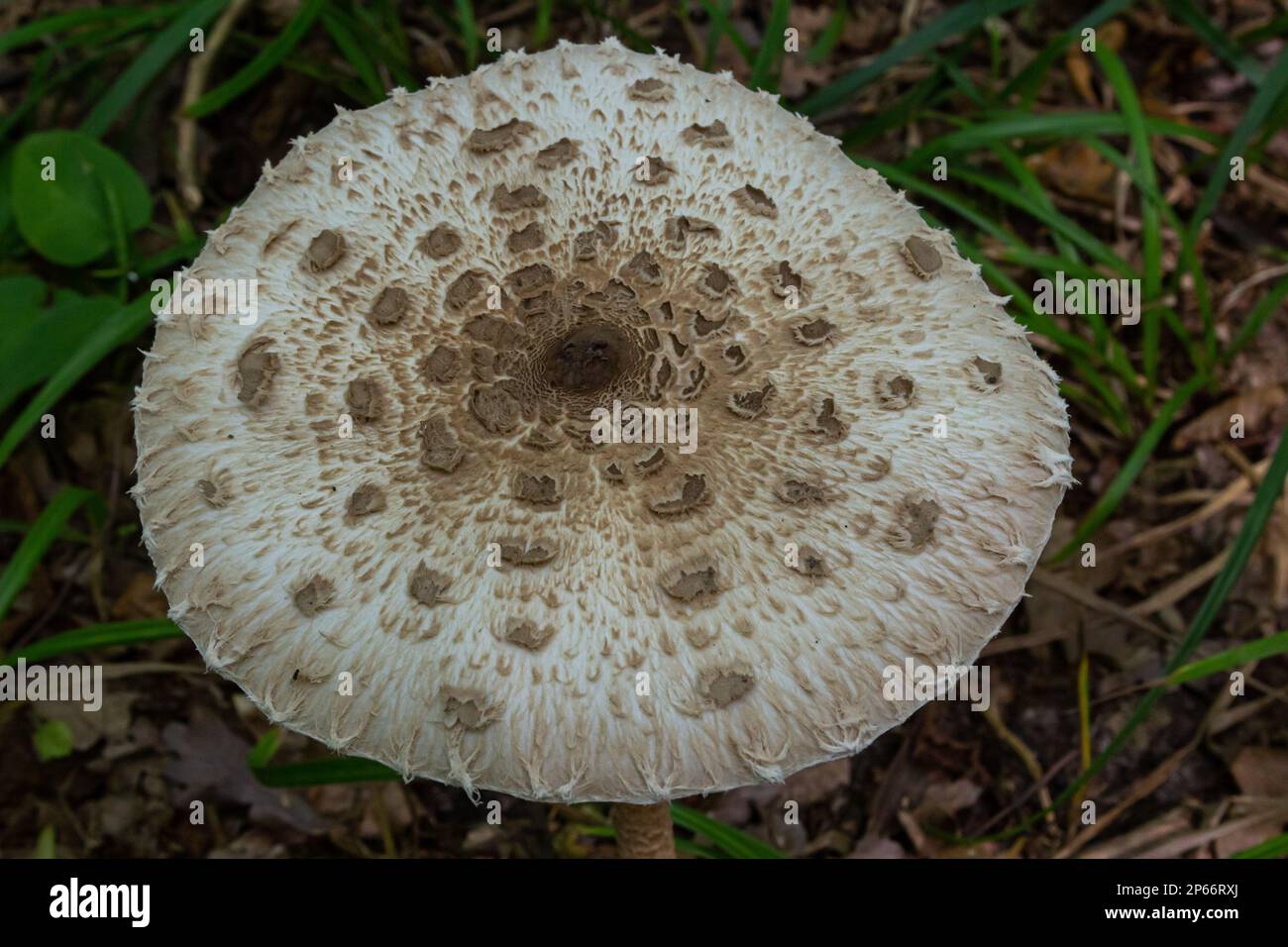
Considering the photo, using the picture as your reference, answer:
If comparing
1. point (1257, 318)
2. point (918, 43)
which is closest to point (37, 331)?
point (918, 43)

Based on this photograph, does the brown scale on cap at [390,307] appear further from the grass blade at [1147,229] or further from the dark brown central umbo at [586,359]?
the grass blade at [1147,229]

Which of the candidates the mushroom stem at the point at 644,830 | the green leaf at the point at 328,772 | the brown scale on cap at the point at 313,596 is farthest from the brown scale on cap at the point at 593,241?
the green leaf at the point at 328,772

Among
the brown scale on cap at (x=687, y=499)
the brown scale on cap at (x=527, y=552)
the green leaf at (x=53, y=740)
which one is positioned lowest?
the green leaf at (x=53, y=740)

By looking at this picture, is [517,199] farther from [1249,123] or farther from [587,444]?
[1249,123]

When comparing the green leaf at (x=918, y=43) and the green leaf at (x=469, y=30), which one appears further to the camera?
the green leaf at (x=469, y=30)

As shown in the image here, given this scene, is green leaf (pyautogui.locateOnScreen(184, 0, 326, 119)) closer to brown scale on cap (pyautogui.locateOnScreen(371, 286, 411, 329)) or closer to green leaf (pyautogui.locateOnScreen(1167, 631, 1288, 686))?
brown scale on cap (pyautogui.locateOnScreen(371, 286, 411, 329))

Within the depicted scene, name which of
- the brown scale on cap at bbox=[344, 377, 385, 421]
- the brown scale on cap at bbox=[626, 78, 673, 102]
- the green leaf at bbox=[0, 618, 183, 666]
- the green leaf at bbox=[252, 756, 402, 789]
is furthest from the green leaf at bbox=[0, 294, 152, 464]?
the brown scale on cap at bbox=[626, 78, 673, 102]

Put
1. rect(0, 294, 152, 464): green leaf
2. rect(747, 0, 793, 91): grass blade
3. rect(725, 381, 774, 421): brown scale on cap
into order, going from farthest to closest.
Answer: rect(747, 0, 793, 91): grass blade < rect(0, 294, 152, 464): green leaf < rect(725, 381, 774, 421): brown scale on cap
